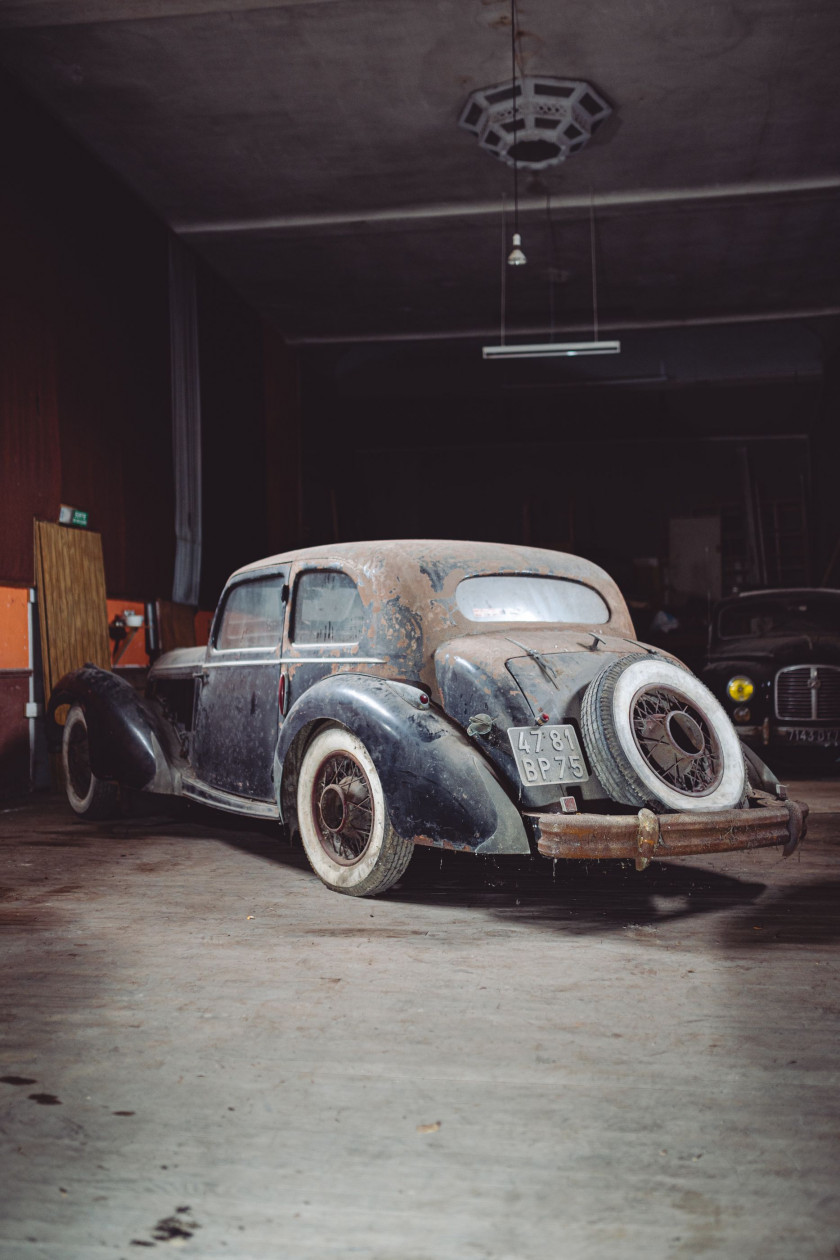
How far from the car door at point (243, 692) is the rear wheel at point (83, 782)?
103cm

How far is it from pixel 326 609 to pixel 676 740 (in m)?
1.55

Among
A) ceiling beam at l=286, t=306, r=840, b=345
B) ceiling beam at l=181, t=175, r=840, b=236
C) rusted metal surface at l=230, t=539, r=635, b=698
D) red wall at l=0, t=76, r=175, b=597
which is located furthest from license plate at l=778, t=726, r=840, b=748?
ceiling beam at l=286, t=306, r=840, b=345

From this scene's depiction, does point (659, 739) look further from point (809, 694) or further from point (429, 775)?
point (809, 694)

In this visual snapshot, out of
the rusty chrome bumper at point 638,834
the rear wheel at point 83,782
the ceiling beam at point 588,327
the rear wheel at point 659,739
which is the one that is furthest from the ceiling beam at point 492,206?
the rusty chrome bumper at point 638,834

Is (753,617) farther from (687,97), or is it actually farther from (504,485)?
(504,485)

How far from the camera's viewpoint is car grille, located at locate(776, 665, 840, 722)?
7910mm

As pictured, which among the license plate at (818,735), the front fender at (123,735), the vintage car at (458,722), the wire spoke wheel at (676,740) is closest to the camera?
the vintage car at (458,722)

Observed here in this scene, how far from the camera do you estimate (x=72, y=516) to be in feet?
26.8

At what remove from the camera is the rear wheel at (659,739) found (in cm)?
350

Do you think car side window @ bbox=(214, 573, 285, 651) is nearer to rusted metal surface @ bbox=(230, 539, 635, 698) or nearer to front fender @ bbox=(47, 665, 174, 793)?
rusted metal surface @ bbox=(230, 539, 635, 698)

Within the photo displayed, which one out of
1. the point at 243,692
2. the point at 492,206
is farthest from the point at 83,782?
the point at 492,206

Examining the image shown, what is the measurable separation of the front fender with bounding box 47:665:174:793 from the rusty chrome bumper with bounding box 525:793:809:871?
7.89ft

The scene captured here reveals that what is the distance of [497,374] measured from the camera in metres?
16.1

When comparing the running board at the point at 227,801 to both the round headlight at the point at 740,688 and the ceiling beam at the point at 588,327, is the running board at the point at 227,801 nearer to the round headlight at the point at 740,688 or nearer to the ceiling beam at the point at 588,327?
the round headlight at the point at 740,688
